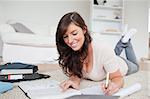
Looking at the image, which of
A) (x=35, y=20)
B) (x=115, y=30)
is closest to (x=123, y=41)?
(x=115, y=30)

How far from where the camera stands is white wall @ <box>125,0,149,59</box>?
4434 mm

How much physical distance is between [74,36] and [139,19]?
11.8ft

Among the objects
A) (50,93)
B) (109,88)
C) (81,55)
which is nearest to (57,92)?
(50,93)

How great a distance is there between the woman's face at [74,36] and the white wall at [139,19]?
3.46 m

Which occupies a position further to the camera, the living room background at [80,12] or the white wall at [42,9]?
the living room background at [80,12]

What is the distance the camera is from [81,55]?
129 cm

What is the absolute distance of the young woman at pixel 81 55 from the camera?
1127mm

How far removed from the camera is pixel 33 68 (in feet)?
4.99

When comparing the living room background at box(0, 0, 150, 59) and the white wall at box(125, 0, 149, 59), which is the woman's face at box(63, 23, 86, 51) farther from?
the white wall at box(125, 0, 149, 59)

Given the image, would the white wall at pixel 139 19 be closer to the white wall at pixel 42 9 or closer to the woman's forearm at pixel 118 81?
the white wall at pixel 42 9

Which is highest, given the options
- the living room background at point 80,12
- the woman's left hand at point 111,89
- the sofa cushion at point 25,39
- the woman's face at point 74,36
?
the living room background at point 80,12

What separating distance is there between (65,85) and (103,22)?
348 centimetres

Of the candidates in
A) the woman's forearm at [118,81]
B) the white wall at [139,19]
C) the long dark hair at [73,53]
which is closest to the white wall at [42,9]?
the white wall at [139,19]

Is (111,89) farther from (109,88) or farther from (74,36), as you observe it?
(74,36)
